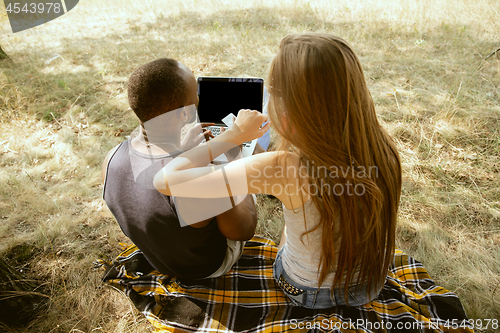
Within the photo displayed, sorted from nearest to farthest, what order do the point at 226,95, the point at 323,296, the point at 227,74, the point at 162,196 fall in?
the point at 162,196
the point at 323,296
the point at 226,95
the point at 227,74

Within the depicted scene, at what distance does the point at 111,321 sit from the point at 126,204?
3.28 feet

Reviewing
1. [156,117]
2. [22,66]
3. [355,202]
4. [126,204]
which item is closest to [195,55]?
[22,66]

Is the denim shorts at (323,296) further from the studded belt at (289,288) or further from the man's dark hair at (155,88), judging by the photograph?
the man's dark hair at (155,88)

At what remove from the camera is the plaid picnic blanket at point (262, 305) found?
1.43 m

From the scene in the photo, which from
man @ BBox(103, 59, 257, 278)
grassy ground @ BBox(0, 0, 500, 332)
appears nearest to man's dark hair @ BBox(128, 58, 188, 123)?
man @ BBox(103, 59, 257, 278)

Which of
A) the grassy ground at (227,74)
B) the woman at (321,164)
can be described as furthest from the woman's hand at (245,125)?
the grassy ground at (227,74)

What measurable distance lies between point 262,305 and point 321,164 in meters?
0.94

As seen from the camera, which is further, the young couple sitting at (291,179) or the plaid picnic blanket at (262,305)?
the plaid picnic blanket at (262,305)

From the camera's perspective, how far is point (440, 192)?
2586 millimetres

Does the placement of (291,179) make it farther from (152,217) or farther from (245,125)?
(152,217)

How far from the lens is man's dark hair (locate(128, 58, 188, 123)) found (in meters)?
1.40

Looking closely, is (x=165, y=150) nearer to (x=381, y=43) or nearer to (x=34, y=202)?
(x=34, y=202)

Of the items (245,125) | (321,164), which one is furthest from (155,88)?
(321,164)

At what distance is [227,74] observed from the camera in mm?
4469
